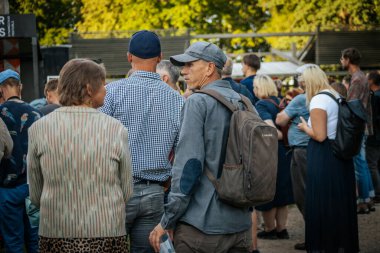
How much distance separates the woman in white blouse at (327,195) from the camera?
8.10m

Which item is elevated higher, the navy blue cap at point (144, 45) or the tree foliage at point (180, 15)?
the tree foliage at point (180, 15)

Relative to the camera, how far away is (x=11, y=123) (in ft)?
25.7

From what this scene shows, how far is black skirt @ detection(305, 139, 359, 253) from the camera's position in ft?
26.7

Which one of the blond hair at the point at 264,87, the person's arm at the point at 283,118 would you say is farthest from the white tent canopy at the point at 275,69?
the person's arm at the point at 283,118

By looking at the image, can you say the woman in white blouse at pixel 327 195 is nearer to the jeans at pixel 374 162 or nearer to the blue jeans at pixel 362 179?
the blue jeans at pixel 362 179

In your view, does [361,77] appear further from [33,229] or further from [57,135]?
[57,135]

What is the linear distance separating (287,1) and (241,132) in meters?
26.1

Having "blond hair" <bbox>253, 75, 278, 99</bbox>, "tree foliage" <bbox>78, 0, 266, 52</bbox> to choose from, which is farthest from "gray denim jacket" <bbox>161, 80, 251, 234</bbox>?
"tree foliage" <bbox>78, 0, 266, 52</bbox>

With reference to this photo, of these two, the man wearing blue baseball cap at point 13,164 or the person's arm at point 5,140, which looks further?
the man wearing blue baseball cap at point 13,164

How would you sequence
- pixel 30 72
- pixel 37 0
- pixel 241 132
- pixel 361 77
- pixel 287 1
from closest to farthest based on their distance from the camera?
pixel 241 132, pixel 361 77, pixel 30 72, pixel 37 0, pixel 287 1

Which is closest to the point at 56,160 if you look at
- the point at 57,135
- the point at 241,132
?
the point at 57,135

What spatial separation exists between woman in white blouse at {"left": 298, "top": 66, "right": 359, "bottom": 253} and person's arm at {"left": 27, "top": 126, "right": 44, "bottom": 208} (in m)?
4.10

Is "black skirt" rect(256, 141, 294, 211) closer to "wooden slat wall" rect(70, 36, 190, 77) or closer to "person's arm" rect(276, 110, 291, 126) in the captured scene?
"person's arm" rect(276, 110, 291, 126)

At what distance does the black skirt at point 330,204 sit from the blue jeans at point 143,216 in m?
3.19
